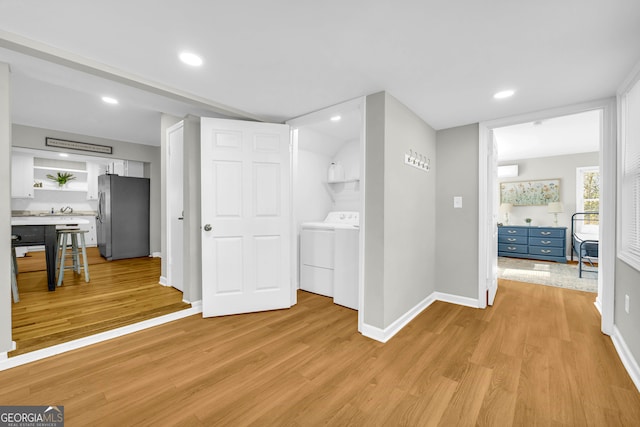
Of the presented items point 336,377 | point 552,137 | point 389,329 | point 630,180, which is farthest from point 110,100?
point 552,137

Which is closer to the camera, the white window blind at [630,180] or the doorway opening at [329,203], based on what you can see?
the white window blind at [630,180]

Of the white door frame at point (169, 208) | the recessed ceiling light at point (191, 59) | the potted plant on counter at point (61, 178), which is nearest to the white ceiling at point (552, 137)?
the recessed ceiling light at point (191, 59)

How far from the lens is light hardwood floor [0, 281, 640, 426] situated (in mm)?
1501

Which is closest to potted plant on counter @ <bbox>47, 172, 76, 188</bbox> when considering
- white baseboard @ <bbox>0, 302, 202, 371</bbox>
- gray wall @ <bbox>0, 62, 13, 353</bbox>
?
gray wall @ <bbox>0, 62, 13, 353</bbox>

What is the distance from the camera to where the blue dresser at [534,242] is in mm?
5512

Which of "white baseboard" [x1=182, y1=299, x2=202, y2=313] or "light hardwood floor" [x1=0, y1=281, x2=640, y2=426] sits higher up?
"white baseboard" [x1=182, y1=299, x2=202, y2=313]

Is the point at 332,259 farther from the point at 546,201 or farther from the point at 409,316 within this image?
the point at 546,201

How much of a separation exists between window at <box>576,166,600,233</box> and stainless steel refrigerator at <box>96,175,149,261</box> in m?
9.02

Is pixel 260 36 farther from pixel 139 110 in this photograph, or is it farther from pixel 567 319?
pixel 567 319

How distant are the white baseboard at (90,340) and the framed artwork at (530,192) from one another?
696 cm

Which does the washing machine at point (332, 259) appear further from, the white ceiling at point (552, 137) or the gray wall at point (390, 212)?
the white ceiling at point (552, 137)

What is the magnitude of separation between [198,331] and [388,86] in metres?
2.78

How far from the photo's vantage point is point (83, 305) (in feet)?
9.03

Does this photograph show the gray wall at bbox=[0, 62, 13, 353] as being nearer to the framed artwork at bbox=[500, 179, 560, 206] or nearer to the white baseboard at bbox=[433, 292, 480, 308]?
the white baseboard at bbox=[433, 292, 480, 308]
